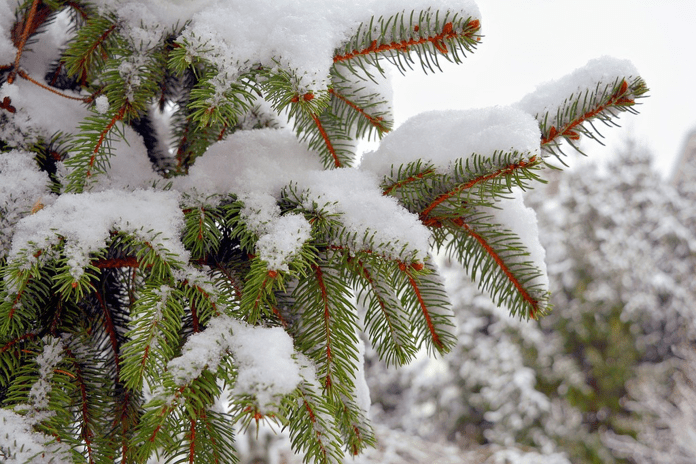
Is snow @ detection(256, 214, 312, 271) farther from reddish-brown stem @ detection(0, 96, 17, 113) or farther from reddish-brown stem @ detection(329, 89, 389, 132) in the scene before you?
reddish-brown stem @ detection(0, 96, 17, 113)

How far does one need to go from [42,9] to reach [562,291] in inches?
240

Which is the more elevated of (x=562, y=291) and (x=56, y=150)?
(x=562, y=291)

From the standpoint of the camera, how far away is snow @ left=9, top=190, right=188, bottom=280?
0.51 metres

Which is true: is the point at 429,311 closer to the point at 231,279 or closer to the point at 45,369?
the point at 231,279

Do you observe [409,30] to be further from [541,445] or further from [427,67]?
[541,445]

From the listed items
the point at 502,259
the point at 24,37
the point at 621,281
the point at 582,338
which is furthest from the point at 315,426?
the point at 621,281

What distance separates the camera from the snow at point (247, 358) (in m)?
0.40

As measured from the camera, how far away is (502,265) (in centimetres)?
65

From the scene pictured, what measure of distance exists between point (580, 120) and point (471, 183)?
0.16 m

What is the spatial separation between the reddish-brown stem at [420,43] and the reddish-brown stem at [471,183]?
169mm

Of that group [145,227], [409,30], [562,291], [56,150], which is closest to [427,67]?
[409,30]

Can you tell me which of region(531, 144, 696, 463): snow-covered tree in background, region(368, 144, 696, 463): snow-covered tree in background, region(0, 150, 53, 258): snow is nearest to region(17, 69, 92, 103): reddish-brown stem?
region(0, 150, 53, 258): snow

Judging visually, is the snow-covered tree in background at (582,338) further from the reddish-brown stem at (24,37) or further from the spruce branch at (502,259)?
the reddish-brown stem at (24,37)

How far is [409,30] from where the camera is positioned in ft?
1.90
